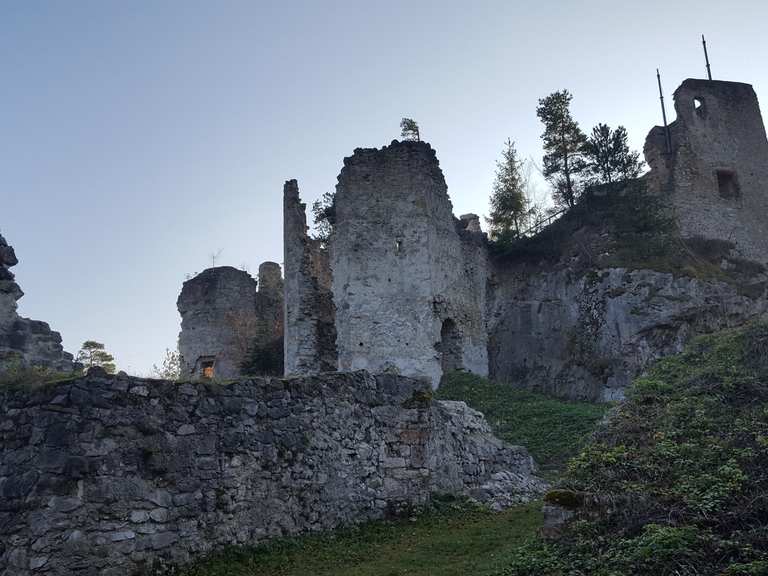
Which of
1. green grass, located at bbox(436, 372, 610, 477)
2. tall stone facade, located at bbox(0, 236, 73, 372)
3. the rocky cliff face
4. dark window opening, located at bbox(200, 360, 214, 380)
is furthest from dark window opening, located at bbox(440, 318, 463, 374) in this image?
tall stone facade, located at bbox(0, 236, 73, 372)

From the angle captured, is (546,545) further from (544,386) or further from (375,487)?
(544,386)

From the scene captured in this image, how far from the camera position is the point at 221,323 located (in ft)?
97.4

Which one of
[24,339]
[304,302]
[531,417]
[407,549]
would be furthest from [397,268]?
[407,549]

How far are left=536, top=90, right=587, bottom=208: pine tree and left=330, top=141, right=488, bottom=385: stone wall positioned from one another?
7.44 m

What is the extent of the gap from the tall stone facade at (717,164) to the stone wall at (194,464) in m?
18.8

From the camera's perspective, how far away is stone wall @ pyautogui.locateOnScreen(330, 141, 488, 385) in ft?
76.3

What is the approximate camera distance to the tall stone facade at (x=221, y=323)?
96.9 feet

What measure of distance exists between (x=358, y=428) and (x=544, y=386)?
596 inches

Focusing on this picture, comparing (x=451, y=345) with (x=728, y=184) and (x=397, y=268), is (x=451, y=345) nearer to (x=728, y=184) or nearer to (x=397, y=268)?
(x=397, y=268)

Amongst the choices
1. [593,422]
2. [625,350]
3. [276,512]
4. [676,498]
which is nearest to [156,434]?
[276,512]

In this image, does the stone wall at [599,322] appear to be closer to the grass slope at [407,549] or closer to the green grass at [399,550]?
the grass slope at [407,549]

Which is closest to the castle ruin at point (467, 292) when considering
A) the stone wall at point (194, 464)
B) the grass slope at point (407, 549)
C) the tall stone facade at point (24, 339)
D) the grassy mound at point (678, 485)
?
the stone wall at point (194, 464)

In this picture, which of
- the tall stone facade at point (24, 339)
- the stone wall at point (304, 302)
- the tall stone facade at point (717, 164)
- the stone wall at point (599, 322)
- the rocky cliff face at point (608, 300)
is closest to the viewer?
the tall stone facade at point (24, 339)

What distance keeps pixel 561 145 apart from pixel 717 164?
5.98 meters
